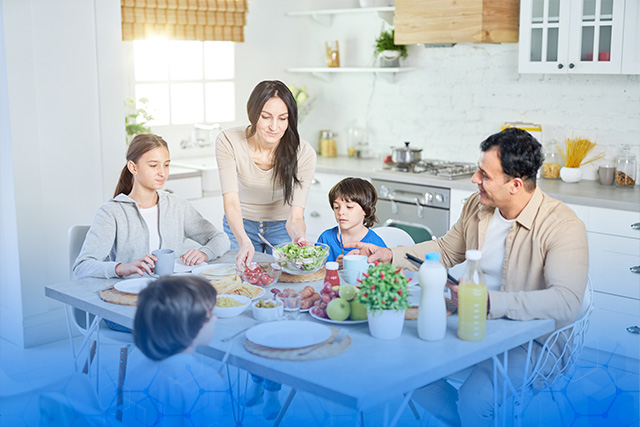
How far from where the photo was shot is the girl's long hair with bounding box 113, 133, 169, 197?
9.18 feet

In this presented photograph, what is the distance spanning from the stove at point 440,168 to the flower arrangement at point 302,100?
980 millimetres

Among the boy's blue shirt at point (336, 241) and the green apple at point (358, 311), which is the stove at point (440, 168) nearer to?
the boy's blue shirt at point (336, 241)

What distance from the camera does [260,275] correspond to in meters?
2.41

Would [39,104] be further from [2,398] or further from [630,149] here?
[630,149]

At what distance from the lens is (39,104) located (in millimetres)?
3719

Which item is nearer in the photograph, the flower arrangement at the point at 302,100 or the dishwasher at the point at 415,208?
the dishwasher at the point at 415,208

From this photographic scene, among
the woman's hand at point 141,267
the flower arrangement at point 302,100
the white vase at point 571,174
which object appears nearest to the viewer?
the woman's hand at point 141,267

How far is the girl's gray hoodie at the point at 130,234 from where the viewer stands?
257cm

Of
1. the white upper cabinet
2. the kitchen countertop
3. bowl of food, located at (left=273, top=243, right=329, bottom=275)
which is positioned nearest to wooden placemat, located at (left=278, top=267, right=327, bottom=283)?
bowl of food, located at (left=273, top=243, right=329, bottom=275)

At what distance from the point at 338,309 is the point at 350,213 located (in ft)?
2.90

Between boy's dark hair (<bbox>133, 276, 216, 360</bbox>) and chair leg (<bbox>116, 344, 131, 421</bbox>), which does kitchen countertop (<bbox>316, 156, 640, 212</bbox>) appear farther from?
boy's dark hair (<bbox>133, 276, 216, 360</bbox>)

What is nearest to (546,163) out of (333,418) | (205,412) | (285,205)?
(285,205)

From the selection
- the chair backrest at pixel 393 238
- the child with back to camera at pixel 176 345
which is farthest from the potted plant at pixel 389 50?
the child with back to camera at pixel 176 345

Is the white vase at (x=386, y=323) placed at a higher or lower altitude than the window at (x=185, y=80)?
lower
